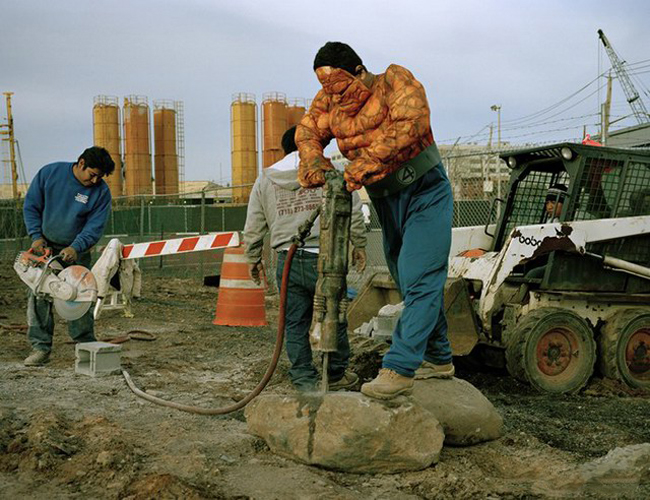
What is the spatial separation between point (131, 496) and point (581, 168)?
5292 millimetres

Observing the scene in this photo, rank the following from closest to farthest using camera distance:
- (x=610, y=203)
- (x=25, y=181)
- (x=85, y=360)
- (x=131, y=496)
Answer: (x=131, y=496), (x=85, y=360), (x=610, y=203), (x=25, y=181)

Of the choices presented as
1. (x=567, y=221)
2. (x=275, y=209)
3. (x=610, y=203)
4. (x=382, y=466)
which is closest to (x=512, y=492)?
(x=382, y=466)

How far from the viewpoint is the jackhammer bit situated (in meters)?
4.14

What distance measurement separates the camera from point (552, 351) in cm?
675

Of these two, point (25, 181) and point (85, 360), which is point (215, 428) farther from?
point (25, 181)

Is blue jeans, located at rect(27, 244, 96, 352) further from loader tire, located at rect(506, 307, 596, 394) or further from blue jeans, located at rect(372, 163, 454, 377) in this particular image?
loader tire, located at rect(506, 307, 596, 394)

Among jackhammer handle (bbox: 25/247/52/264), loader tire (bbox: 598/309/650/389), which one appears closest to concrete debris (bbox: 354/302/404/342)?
loader tire (bbox: 598/309/650/389)

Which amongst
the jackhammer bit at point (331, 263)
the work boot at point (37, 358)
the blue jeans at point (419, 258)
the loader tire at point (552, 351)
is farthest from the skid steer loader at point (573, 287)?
the work boot at point (37, 358)

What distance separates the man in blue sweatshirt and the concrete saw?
110mm

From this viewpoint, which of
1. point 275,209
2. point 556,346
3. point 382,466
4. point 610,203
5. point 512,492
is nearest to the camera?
point 512,492

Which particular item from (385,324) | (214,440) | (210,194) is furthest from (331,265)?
(210,194)

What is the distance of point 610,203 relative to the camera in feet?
23.7

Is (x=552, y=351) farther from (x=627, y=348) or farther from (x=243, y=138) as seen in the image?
(x=243, y=138)

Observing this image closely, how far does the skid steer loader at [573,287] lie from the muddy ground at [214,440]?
319 mm
